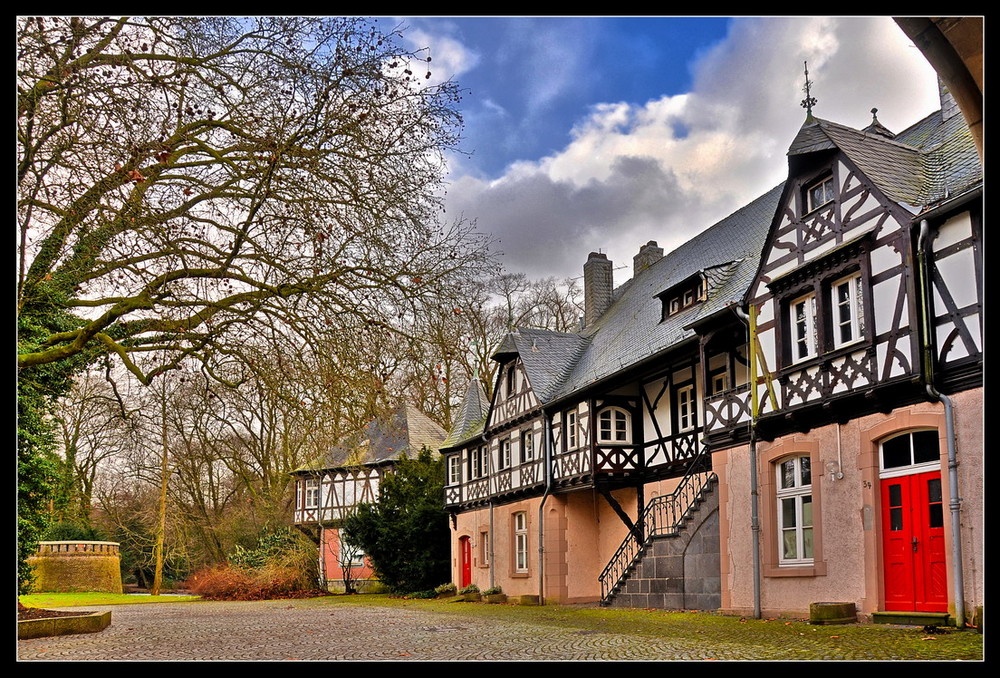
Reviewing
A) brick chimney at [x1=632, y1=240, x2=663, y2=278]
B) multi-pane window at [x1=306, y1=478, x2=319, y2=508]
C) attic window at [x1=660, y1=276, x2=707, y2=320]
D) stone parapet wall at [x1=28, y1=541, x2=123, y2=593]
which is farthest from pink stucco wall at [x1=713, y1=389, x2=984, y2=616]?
stone parapet wall at [x1=28, y1=541, x2=123, y2=593]

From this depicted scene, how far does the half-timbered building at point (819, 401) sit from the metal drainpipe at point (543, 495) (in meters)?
1.77

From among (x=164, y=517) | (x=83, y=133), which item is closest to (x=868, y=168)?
(x=83, y=133)

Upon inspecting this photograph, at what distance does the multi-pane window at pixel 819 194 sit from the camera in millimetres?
14188

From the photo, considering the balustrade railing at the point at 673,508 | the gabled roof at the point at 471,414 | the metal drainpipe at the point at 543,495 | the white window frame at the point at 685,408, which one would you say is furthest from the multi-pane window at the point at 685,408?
the gabled roof at the point at 471,414

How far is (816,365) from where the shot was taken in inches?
546

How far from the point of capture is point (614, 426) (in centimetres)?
2162

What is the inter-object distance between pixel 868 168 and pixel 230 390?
903cm

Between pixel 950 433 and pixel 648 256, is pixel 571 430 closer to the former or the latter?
pixel 648 256

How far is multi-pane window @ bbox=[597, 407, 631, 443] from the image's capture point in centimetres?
2155

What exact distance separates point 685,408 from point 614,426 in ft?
8.10

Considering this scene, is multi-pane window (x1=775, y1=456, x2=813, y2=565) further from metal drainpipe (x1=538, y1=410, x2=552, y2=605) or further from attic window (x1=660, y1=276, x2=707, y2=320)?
metal drainpipe (x1=538, y1=410, x2=552, y2=605)

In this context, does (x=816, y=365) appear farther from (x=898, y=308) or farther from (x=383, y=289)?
(x=383, y=289)

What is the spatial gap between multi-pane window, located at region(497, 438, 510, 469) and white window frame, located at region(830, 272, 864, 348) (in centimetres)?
1485
